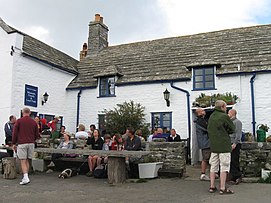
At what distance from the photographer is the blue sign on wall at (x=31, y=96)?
48.8ft

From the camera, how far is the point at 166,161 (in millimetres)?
9586

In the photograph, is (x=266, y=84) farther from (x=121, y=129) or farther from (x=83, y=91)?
(x=83, y=91)

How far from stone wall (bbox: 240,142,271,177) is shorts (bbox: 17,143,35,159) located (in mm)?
5936

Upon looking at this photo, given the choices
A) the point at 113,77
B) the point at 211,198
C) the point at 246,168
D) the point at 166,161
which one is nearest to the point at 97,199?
the point at 211,198

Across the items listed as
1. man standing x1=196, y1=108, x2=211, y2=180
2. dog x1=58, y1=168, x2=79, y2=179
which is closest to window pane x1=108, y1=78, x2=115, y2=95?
dog x1=58, y1=168, x2=79, y2=179

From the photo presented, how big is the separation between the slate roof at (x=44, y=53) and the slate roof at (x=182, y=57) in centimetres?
85

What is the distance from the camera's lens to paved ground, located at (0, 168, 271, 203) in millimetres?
6367

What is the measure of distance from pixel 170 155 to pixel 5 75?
9.13m

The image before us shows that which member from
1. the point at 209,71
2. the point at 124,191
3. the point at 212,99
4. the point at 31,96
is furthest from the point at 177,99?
the point at 124,191

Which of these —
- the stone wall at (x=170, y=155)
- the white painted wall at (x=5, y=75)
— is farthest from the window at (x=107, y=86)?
the stone wall at (x=170, y=155)

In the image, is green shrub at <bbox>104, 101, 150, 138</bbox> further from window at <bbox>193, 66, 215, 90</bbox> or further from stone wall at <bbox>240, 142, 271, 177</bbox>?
stone wall at <bbox>240, 142, 271, 177</bbox>

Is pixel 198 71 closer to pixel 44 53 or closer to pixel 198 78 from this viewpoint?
pixel 198 78

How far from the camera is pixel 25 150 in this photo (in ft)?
27.2

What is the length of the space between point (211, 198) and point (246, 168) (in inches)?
120
